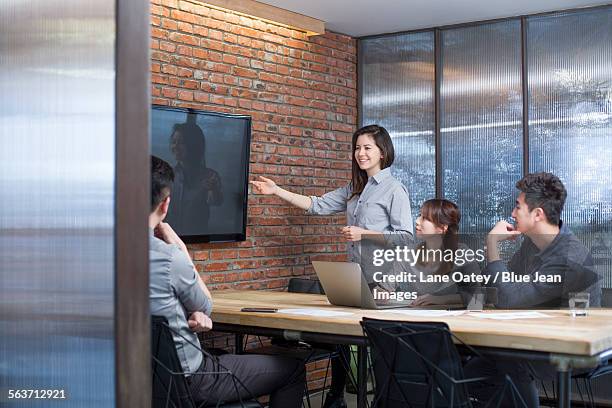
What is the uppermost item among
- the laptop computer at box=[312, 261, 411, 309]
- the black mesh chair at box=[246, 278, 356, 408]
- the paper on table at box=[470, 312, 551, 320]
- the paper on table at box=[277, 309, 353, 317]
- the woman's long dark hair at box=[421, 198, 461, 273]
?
the woman's long dark hair at box=[421, 198, 461, 273]

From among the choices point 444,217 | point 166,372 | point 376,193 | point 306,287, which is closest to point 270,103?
point 376,193

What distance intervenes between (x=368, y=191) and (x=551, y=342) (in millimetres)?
2529

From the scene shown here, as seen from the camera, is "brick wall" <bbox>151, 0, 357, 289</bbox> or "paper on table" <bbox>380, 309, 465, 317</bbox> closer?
"paper on table" <bbox>380, 309, 465, 317</bbox>

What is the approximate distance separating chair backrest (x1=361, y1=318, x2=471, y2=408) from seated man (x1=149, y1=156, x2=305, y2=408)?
0.57 meters

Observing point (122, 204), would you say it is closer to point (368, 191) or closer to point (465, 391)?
point (465, 391)

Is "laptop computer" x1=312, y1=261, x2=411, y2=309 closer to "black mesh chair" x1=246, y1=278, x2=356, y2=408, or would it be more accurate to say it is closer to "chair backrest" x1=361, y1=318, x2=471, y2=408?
"black mesh chair" x1=246, y1=278, x2=356, y2=408

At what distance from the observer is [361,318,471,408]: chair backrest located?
3197 mm

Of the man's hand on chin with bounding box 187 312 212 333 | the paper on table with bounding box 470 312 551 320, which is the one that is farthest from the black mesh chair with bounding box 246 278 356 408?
the paper on table with bounding box 470 312 551 320

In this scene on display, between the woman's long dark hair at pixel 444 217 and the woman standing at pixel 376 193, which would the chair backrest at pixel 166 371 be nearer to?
the woman's long dark hair at pixel 444 217

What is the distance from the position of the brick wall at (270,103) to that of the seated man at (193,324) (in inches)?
65.1

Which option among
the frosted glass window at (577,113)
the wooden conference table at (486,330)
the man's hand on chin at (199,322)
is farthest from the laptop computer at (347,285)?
the frosted glass window at (577,113)

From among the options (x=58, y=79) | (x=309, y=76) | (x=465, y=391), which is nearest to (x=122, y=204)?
(x=58, y=79)

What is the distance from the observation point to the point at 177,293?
3422 mm

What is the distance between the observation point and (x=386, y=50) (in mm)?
6793
